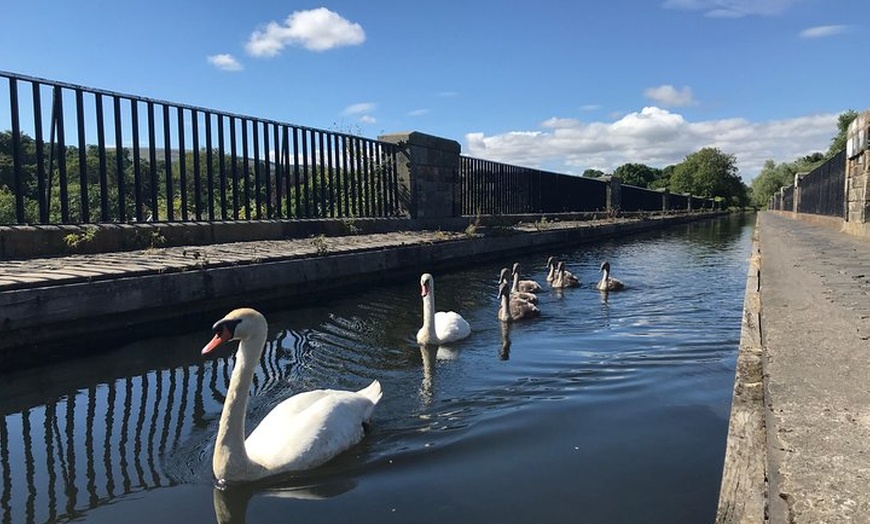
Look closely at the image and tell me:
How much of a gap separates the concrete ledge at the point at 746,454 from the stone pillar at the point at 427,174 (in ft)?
45.1

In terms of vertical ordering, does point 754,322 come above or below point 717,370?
above

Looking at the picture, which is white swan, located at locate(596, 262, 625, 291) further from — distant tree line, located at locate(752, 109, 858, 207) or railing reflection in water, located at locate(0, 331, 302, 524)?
distant tree line, located at locate(752, 109, 858, 207)

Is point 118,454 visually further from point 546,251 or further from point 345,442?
point 546,251

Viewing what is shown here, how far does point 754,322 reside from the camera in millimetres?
5664

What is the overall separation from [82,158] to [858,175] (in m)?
15.7

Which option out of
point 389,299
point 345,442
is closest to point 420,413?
point 345,442

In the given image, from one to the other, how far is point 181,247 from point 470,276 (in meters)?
5.89

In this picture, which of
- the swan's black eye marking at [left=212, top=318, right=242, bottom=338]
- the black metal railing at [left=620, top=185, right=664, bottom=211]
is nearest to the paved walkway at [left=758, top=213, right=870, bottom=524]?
the swan's black eye marking at [left=212, top=318, right=242, bottom=338]

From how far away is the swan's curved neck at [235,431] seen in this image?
3680 millimetres

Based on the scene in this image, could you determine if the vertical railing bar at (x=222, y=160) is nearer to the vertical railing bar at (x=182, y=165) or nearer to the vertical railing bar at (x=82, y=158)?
the vertical railing bar at (x=182, y=165)

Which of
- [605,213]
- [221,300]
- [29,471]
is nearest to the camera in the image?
[29,471]

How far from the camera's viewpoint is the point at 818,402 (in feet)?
10.5

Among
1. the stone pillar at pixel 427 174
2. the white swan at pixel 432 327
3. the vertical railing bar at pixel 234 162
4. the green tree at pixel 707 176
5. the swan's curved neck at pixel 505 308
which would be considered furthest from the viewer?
the green tree at pixel 707 176

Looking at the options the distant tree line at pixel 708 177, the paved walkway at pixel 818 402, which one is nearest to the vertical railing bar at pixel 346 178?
the paved walkway at pixel 818 402
